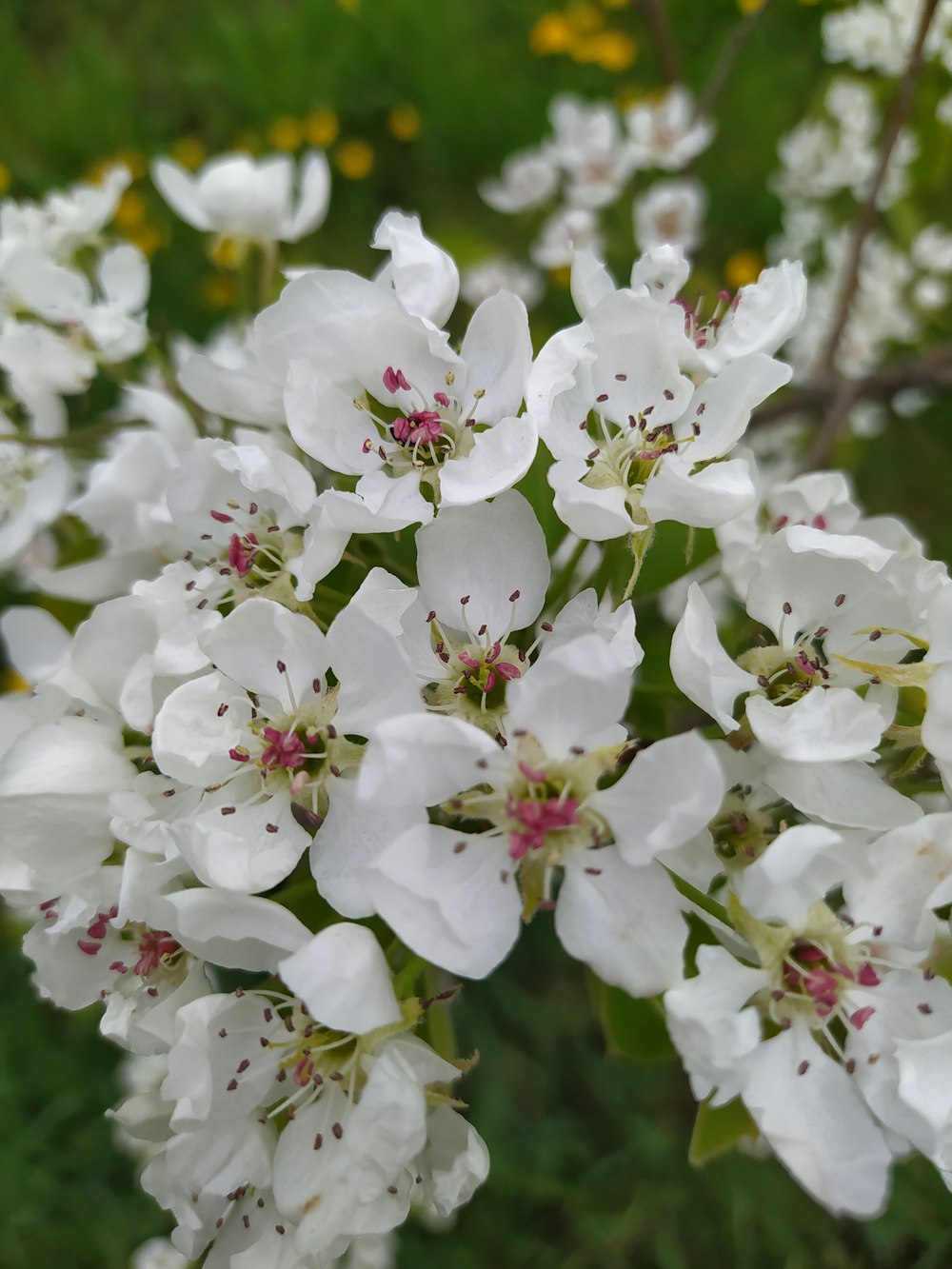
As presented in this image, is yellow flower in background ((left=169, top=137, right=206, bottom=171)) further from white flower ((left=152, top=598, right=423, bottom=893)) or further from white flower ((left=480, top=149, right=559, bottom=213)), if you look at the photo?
white flower ((left=152, top=598, right=423, bottom=893))

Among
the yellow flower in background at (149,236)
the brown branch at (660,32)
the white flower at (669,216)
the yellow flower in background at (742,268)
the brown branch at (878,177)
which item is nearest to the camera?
the brown branch at (878,177)

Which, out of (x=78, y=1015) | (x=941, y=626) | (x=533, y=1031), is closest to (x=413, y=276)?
(x=941, y=626)

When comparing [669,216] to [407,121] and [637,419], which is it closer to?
[407,121]

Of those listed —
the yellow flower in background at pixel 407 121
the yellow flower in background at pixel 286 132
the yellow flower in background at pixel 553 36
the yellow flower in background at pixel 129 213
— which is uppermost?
the yellow flower in background at pixel 553 36

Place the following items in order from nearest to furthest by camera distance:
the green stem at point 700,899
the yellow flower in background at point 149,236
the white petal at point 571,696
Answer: the white petal at point 571,696 < the green stem at point 700,899 < the yellow flower in background at point 149,236

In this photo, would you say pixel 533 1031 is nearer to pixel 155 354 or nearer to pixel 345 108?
pixel 155 354

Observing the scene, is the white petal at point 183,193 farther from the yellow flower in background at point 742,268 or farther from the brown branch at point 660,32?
the yellow flower in background at point 742,268

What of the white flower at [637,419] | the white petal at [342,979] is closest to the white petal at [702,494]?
the white flower at [637,419]
